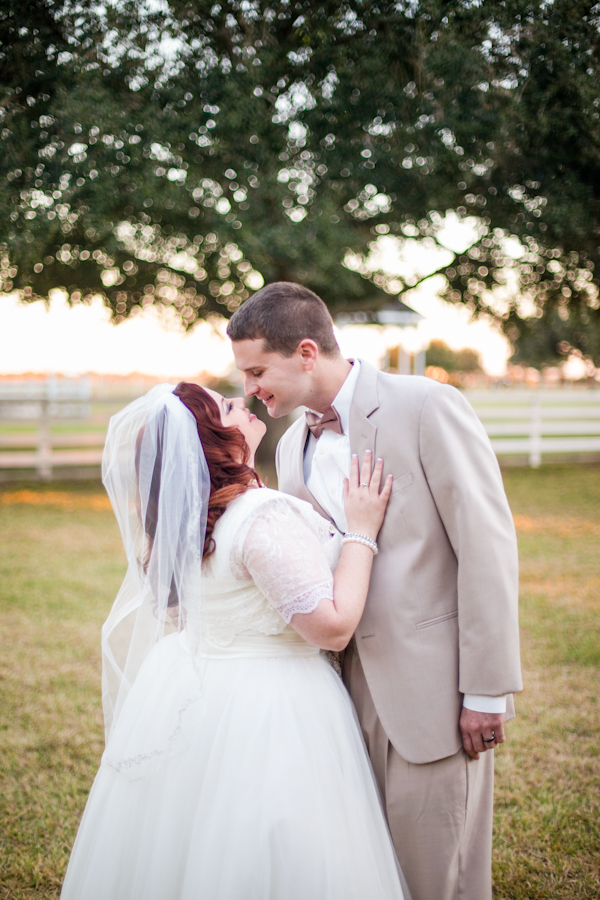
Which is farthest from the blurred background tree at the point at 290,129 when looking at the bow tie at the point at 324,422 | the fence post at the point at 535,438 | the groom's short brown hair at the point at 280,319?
the bow tie at the point at 324,422

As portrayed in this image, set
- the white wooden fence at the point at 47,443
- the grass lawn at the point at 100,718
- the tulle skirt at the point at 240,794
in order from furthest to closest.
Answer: the white wooden fence at the point at 47,443, the grass lawn at the point at 100,718, the tulle skirt at the point at 240,794

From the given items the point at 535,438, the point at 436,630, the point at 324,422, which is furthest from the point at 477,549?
the point at 535,438

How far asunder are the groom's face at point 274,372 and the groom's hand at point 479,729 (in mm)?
1179

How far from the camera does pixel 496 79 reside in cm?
773

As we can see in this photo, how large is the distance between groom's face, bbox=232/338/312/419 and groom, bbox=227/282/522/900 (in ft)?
0.39

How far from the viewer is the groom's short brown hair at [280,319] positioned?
222 cm

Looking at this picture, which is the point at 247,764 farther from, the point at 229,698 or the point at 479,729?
the point at 479,729

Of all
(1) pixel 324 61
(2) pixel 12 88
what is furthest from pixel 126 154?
(1) pixel 324 61

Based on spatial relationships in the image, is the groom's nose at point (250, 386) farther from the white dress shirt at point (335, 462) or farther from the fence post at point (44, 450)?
the fence post at point (44, 450)

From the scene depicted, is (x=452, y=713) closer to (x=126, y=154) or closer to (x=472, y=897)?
(x=472, y=897)

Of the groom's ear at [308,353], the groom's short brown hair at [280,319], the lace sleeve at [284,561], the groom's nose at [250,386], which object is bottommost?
the lace sleeve at [284,561]

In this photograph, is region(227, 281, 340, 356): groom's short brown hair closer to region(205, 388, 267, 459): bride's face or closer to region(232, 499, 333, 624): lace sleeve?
region(205, 388, 267, 459): bride's face

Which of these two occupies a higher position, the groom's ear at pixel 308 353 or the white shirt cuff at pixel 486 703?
the groom's ear at pixel 308 353

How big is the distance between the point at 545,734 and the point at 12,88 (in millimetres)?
9037
